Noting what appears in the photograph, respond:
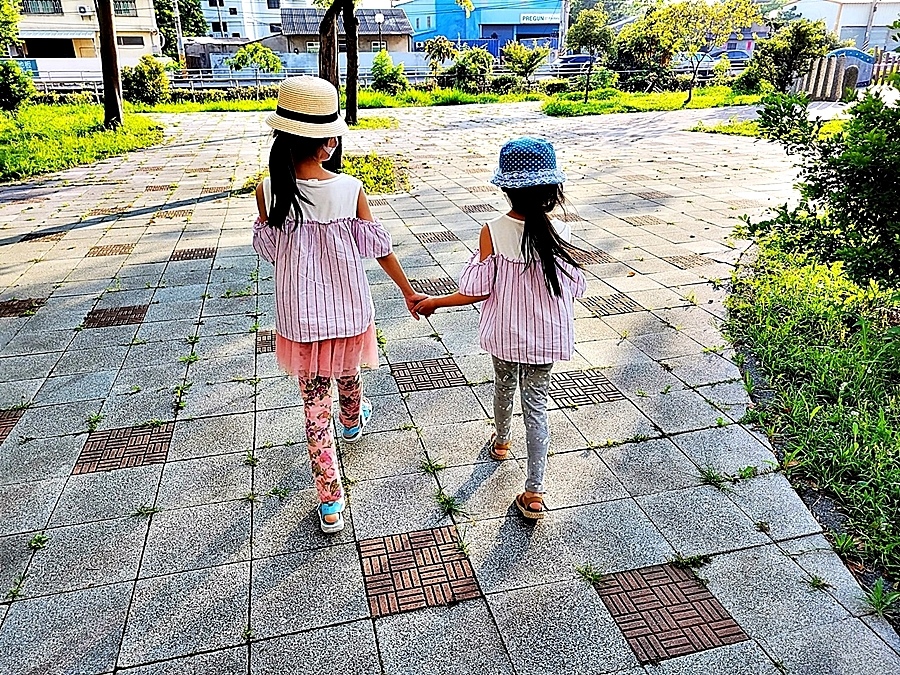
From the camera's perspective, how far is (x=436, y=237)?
6.67 meters

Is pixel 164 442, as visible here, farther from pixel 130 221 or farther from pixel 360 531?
pixel 130 221

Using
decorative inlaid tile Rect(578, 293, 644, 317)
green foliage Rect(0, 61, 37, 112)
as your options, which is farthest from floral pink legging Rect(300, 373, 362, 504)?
green foliage Rect(0, 61, 37, 112)

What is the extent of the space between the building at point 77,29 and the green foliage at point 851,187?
39.8 m

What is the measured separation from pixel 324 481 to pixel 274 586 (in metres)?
0.42

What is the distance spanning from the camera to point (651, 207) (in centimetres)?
780

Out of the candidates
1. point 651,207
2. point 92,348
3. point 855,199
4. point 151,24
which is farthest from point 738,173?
point 151,24

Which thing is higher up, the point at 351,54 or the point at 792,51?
the point at 792,51

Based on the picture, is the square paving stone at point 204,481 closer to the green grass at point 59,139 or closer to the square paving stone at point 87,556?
the square paving stone at point 87,556

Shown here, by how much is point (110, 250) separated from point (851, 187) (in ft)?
20.2

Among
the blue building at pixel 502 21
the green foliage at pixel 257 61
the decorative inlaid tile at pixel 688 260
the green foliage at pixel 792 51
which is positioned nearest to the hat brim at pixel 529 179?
the decorative inlaid tile at pixel 688 260

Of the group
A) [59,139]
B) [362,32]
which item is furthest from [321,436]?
[362,32]

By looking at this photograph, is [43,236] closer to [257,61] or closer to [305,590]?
[305,590]

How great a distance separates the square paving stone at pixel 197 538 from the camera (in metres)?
2.51

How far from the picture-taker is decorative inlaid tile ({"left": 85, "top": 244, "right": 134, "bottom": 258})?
20.6 feet
